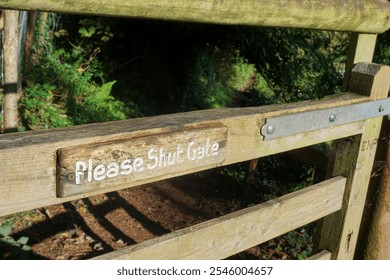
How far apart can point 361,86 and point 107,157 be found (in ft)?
4.81

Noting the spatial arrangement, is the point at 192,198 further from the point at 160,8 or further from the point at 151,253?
the point at 160,8

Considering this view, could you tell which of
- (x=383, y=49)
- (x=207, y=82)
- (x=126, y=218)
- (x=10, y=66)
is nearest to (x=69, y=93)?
(x=10, y=66)

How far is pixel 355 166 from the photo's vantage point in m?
2.30

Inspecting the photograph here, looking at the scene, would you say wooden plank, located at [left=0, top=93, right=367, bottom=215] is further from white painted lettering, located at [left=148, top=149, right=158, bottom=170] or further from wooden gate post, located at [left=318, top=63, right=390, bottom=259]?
wooden gate post, located at [left=318, top=63, right=390, bottom=259]

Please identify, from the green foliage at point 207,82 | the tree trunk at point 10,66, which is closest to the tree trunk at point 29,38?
the tree trunk at point 10,66

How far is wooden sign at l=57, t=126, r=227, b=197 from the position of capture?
120 centimetres

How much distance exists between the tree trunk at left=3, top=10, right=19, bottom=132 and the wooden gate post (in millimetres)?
3354

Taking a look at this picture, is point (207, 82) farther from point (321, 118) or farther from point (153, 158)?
point (153, 158)

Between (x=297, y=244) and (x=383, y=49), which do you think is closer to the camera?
(x=297, y=244)

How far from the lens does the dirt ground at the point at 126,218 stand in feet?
13.8

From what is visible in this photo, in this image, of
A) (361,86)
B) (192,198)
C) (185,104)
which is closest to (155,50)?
(185,104)

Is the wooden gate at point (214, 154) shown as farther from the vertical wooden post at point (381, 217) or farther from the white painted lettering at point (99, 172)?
the vertical wooden post at point (381, 217)

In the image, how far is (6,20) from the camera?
13.8ft

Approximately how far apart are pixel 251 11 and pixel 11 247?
294cm
